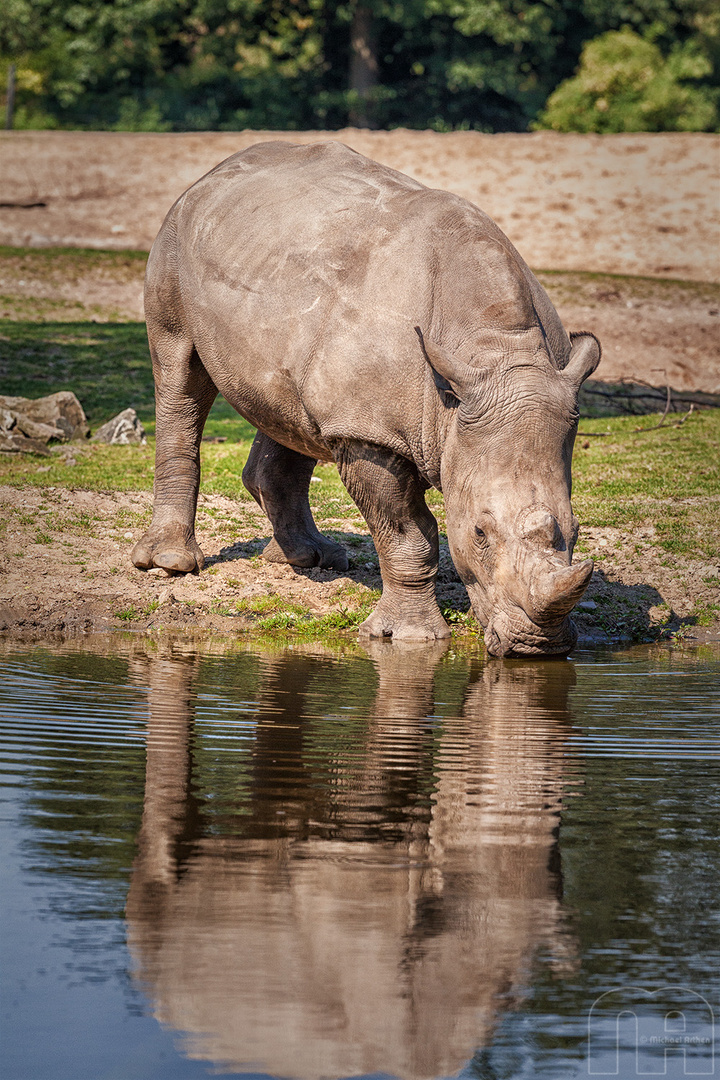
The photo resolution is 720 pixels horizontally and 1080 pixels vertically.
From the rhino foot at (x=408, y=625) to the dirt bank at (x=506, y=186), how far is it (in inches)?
724

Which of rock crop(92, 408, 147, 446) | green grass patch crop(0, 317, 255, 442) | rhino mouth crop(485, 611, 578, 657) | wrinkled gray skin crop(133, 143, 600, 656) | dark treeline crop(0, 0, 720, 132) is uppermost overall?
dark treeline crop(0, 0, 720, 132)

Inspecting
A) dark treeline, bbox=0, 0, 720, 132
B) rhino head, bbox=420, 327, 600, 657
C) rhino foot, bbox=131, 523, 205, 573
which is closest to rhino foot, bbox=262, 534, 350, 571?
rhino foot, bbox=131, 523, 205, 573

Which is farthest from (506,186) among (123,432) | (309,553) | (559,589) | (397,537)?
(559,589)

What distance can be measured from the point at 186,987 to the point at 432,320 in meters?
4.39

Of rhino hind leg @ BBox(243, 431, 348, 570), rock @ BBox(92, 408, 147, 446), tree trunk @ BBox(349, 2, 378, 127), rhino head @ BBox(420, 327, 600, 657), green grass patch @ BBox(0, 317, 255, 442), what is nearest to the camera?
rhino head @ BBox(420, 327, 600, 657)

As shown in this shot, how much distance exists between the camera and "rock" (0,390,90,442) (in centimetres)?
1262

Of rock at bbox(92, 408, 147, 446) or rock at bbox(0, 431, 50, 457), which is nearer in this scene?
rock at bbox(0, 431, 50, 457)

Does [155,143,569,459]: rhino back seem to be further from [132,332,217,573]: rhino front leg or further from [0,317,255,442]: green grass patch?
[0,317,255,442]: green grass patch

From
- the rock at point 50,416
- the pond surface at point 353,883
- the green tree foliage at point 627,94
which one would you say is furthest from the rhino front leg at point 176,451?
the green tree foliage at point 627,94

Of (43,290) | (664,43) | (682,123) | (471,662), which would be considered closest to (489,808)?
(471,662)

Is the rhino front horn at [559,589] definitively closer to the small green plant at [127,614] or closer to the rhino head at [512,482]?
the rhino head at [512,482]

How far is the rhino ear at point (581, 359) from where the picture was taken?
22.2 ft

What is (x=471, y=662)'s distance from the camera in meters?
7.20

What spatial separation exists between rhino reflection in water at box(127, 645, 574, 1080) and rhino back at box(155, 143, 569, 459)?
2148mm
